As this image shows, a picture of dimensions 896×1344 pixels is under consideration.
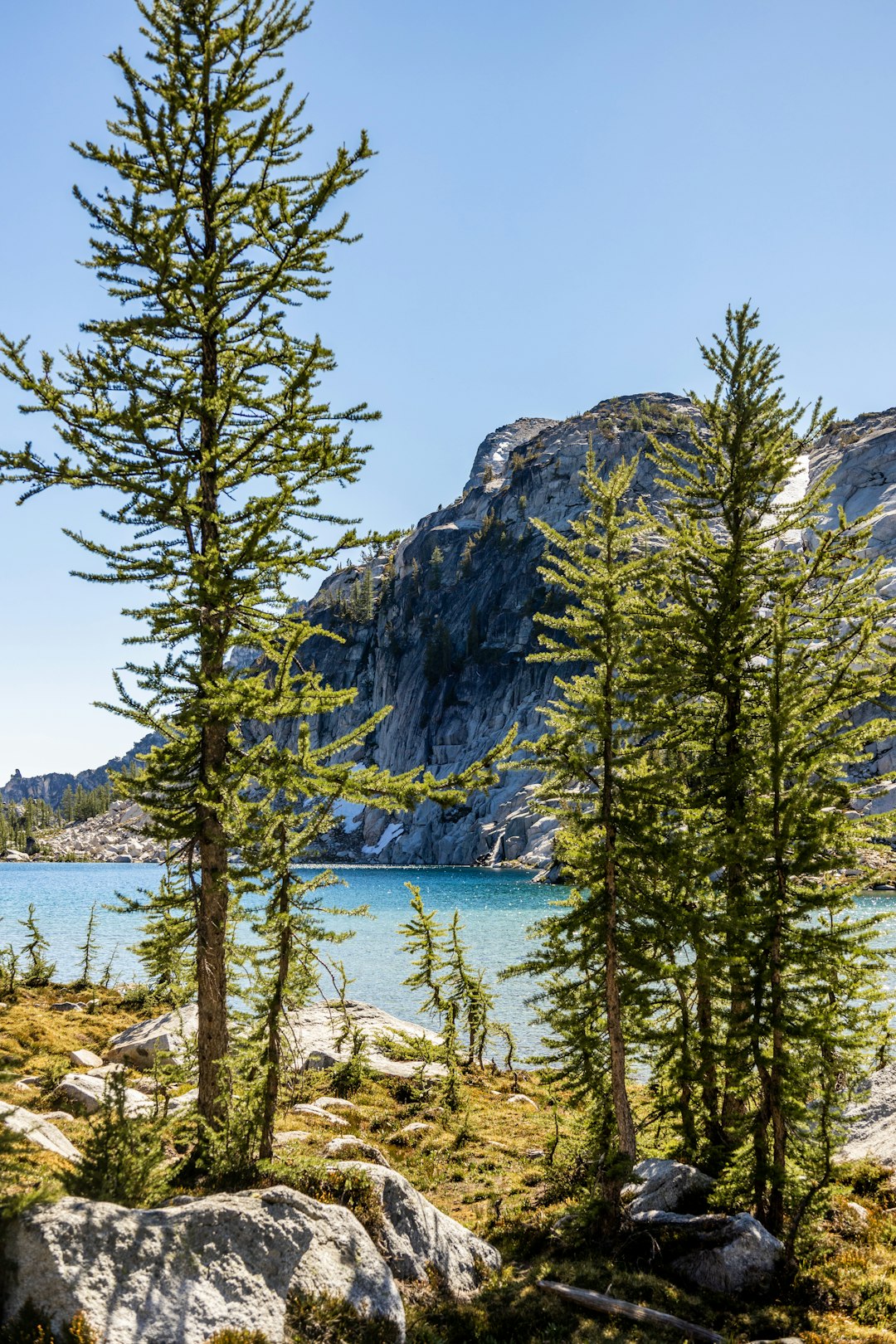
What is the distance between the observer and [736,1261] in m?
10.4

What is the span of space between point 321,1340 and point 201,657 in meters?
7.73

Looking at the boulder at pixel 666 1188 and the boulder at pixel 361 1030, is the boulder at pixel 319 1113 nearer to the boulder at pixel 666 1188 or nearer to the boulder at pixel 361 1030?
the boulder at pixel 361 1030

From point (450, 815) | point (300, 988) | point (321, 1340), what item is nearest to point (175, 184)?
point (300, 988)

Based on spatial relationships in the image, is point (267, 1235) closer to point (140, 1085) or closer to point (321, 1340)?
point (321, 1340)

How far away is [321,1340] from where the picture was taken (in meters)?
7.52

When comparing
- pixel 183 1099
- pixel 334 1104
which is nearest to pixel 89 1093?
pixel 183 1099

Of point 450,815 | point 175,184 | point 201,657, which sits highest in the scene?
point 175,184

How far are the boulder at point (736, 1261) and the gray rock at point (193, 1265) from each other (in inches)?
185

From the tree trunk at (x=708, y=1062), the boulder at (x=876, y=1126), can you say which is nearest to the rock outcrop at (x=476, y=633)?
the boulder at (x=876, y=1126)

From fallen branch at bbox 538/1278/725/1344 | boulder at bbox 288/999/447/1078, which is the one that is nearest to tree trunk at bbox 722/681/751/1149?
fallen branch at bbox 538/1278/725/1344

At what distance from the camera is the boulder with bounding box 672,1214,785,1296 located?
33.7 feet

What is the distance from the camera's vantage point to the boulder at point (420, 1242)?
31.3 ft

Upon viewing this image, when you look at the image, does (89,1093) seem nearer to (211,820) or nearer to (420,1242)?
(211,820)

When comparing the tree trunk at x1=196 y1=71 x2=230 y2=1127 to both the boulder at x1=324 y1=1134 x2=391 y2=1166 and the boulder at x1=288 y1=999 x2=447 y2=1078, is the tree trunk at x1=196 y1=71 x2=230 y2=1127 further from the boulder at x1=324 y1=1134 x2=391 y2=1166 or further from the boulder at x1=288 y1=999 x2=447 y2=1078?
the boulder at x1=288 y1=999 x2=447 y2=1078
